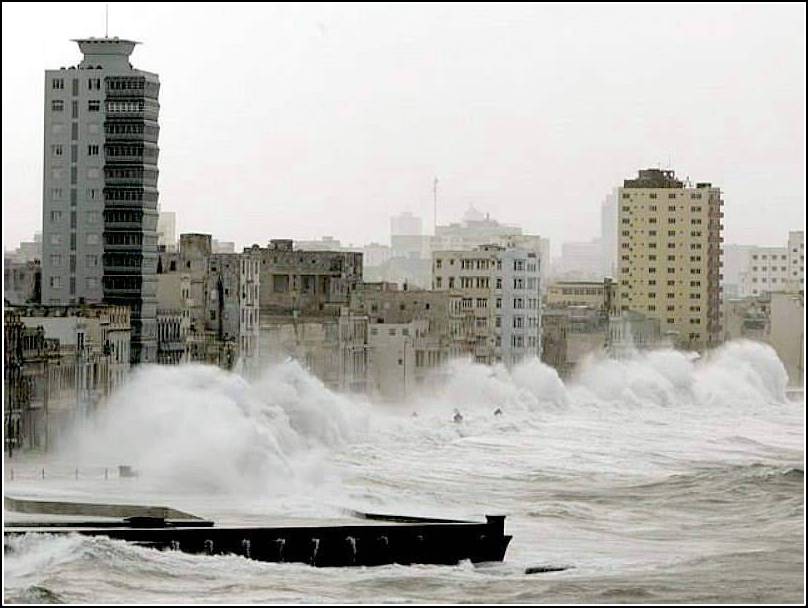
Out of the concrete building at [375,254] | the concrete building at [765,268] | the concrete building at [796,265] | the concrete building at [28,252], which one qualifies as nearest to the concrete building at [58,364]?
the concrete building at [28,252]

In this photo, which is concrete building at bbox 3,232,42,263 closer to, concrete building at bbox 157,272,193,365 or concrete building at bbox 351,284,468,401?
concrete building at bbox 157,272,193,365

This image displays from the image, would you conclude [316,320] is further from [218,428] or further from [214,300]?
[218,428]

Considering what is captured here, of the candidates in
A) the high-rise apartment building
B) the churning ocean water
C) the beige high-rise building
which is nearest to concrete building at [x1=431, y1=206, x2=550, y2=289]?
the beige high-rise building

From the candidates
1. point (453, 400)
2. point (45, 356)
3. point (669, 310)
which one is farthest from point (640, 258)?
point (45, 356)

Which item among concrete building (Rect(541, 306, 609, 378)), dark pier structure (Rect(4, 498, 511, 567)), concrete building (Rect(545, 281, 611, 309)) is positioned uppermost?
concrete building (Rect(545, 281, 611, 309))

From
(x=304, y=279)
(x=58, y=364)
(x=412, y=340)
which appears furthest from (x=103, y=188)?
(x=412, y=340)

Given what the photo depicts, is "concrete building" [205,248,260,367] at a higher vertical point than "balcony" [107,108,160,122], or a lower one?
lower
